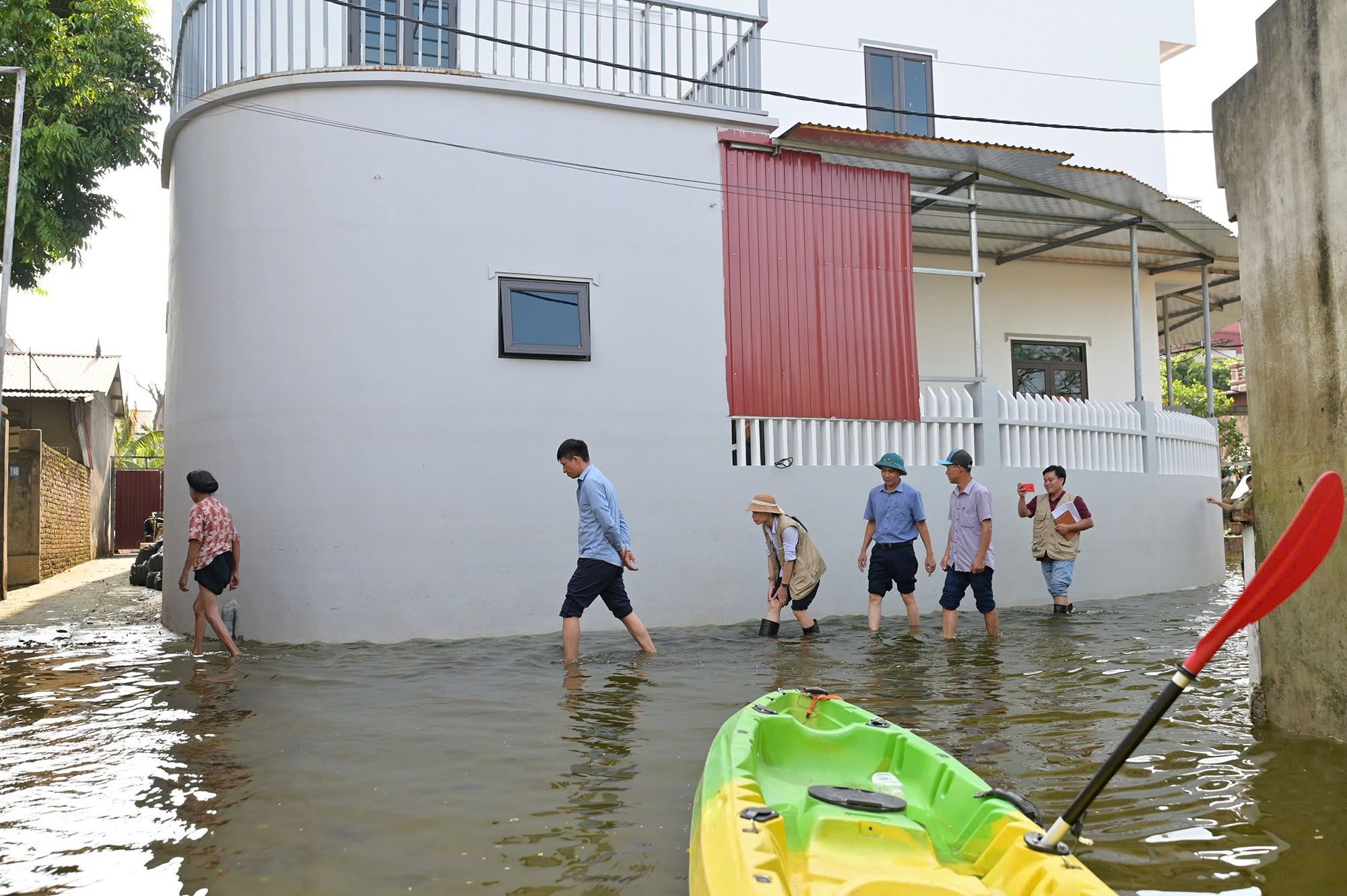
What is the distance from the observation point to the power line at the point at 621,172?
9.72m

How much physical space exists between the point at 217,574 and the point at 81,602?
677cm

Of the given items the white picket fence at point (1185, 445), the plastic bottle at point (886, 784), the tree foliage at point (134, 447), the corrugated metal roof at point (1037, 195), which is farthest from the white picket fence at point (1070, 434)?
the tree foliage at point (134, 447)

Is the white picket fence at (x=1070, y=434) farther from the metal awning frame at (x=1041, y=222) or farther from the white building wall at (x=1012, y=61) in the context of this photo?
the white building wall at (x=1012, y=61)

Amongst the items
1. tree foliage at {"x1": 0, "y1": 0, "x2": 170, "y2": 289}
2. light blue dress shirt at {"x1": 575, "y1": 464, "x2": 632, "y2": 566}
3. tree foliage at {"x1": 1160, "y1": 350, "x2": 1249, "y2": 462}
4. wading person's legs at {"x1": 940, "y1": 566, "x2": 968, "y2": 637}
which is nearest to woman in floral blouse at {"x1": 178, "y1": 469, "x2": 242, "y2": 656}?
light blue dress shirt at {"x1": 575, "y1": 464, "x2": 632, "y2": 566}

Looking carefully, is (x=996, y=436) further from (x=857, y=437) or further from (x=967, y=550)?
(x=967, y=550)

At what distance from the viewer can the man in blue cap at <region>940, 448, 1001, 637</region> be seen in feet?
29.5

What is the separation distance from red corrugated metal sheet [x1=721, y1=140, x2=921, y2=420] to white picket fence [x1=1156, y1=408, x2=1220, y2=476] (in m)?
4.56

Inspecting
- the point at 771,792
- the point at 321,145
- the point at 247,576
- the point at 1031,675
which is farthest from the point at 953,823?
the point at 321,145

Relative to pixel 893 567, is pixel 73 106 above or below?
above

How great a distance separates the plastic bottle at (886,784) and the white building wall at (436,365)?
19.9 feet

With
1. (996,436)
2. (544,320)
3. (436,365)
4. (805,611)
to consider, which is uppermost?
(544,320)

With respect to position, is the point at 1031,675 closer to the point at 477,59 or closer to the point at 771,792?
the point at 771,792

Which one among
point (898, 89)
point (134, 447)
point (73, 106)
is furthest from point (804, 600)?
point (134, 447)

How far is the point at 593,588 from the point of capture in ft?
25.9
